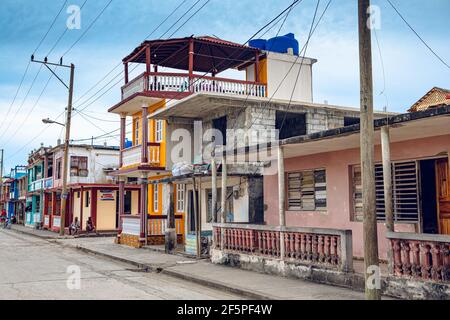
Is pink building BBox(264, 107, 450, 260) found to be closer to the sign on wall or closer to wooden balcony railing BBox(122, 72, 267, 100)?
wooden balcony railing BBox(122, 72, 267, 100)

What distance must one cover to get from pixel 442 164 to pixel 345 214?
120 inches

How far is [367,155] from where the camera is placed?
7.45 metres

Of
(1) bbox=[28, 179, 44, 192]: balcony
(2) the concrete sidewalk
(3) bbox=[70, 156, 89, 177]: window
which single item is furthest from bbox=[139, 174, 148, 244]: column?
(1) bbox=[28, 179, 44, 192]: balcony

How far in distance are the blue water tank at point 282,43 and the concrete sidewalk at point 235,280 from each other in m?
10.3

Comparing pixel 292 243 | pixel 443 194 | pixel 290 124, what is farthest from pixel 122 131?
pixel 443 194

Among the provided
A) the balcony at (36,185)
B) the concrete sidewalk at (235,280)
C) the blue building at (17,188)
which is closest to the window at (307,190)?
the concrete sidewalk at (235,280)

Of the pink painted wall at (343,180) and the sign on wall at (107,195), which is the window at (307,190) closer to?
the pink painted wall at (343,180)

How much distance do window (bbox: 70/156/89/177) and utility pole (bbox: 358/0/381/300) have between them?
2954 centimetres

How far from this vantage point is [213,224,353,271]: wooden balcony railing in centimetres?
968

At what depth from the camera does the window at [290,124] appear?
59.3 ft

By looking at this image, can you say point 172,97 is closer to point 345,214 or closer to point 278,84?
point 278,84

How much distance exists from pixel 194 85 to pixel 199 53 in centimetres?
229

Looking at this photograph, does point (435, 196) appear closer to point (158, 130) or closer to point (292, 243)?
point (292, 243)
